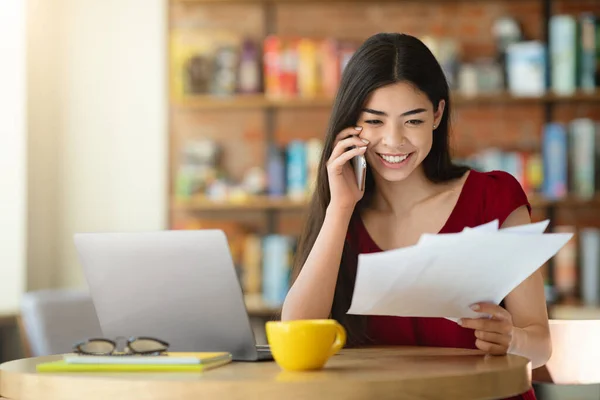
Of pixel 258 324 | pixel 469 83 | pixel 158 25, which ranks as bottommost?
pixel 258 324

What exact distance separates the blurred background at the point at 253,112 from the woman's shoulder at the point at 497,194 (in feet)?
7.45

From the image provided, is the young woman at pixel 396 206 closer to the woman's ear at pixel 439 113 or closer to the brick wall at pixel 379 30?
the woman's ear at pixel 439 113

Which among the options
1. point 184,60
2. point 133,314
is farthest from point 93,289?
point 184,60

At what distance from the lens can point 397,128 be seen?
184 cm

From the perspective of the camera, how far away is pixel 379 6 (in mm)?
4477

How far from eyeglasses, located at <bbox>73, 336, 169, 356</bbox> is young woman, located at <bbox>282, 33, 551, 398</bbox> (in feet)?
1.48

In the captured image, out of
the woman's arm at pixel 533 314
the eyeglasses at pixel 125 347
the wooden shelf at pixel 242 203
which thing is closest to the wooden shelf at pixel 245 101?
the wooden shelf at pixel 242 203

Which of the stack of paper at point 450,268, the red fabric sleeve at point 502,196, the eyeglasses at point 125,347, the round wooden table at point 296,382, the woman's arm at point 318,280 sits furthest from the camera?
the red fabric sleeve at point 502,196

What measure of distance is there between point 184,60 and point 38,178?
88 centimetres

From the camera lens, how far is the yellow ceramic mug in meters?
1.29

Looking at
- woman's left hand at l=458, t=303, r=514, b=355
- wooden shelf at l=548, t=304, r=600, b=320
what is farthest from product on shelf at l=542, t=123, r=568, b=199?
woman's left hand at l=458, t=303, r=514, b=355

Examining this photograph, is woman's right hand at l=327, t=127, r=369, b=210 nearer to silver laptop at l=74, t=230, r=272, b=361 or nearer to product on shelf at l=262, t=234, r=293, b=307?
silver laptop at l=74, t=230, r=272, b=361

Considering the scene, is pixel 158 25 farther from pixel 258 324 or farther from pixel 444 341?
pixel 444 341

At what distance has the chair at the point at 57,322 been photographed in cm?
241
